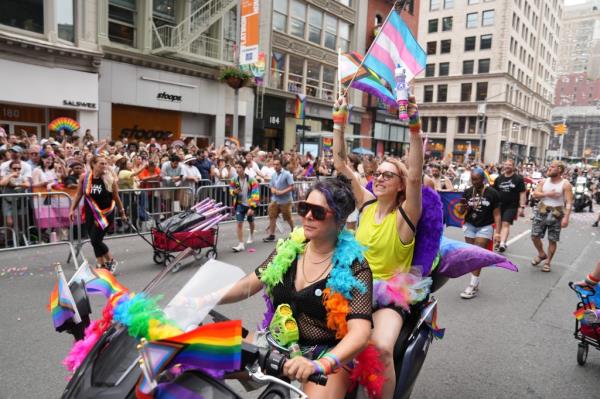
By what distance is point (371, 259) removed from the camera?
10.2ft

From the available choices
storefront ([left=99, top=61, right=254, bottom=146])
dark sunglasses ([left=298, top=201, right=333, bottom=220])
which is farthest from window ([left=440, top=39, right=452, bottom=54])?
dark sunglasses ([left=298, top=201, right=333, bottom=220])

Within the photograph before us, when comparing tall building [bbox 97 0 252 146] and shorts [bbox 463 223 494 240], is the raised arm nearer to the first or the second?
shorts [bbox 463 223 494 240]

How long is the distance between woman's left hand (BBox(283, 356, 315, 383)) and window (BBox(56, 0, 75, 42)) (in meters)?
18.3

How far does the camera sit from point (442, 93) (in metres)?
61.5

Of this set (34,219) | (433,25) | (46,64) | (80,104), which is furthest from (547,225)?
(433,25)

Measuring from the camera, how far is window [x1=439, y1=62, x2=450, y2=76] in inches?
2389

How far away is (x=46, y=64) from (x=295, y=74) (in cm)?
1566

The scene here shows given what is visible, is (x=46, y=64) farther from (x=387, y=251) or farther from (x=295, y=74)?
(x=387, y=251)

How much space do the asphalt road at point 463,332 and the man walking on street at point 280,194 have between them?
4.77 ft

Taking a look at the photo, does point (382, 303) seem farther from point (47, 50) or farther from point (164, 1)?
point (164, 1)

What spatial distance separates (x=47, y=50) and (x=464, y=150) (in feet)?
173

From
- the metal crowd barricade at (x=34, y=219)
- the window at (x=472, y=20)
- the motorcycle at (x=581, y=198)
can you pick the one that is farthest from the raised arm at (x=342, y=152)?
the window at (x=472, y=20)

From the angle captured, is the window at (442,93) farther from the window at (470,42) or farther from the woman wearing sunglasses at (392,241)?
the woman wearing sunglasses at (392,241)

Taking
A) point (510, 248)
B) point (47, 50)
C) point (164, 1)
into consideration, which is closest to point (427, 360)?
point (510, 248)
